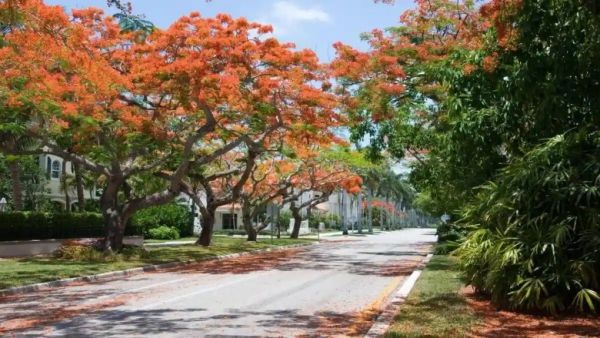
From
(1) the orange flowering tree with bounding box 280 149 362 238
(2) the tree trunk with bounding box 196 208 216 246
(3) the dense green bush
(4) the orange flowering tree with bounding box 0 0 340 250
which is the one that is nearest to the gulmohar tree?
(4) the orange flowering tree with bounding box 0 0 340 250

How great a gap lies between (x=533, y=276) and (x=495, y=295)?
767mm

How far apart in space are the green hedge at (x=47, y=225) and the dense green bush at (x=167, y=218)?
11134mm

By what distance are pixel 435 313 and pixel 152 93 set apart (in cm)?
1483

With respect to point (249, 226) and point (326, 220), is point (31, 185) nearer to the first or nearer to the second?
point (249, 226)

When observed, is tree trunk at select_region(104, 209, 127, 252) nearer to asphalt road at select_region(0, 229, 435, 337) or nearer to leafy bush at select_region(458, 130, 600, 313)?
asphalt road at select_region(0, 229, 435, 337)

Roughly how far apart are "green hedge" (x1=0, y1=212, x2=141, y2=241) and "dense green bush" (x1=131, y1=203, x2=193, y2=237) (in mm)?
11134

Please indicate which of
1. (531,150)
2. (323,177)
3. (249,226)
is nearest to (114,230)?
(249,226)

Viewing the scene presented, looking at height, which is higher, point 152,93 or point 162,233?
point 152,93

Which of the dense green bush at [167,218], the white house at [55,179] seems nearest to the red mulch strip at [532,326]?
the dense green bush at [167,218]

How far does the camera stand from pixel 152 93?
2220cm

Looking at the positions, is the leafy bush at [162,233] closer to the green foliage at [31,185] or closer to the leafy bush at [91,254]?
the green foliage at [31,185]

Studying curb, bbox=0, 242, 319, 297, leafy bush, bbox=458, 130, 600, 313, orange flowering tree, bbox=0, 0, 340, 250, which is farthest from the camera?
orange flowering tree, bbox=0, 0, 340, 250

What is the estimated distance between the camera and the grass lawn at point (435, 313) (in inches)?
338

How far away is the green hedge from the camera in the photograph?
85.3 feet
